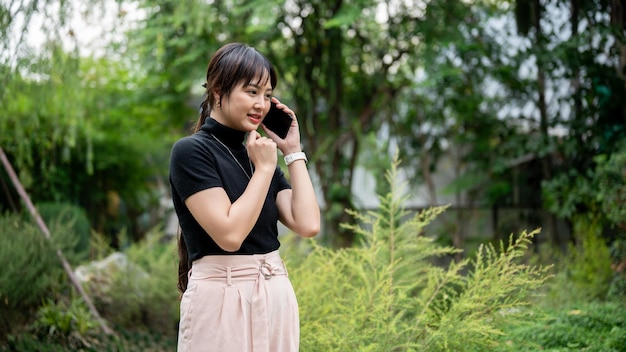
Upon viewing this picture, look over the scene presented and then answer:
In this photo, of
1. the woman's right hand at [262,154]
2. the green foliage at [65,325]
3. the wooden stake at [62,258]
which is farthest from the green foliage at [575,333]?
the wooden stake at [62,258]

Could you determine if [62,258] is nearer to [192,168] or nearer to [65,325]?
[65,325]

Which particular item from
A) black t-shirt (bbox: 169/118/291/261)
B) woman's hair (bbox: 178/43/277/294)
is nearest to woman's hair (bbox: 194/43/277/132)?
woman's hair (bbox: 178/43/277/294)

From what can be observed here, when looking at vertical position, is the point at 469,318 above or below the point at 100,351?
above

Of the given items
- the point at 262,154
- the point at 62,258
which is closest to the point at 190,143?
the point at 262,154

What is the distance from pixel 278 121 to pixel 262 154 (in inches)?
12.2

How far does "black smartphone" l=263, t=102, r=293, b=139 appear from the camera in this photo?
7.43ft

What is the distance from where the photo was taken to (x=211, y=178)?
1932mm

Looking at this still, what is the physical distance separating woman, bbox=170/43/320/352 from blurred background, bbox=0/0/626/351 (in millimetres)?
3496

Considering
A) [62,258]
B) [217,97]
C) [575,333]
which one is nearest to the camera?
[217,97]

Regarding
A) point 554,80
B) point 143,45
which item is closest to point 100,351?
point 143,45

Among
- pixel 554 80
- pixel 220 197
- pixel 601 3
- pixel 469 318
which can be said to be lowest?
pixel 469 318

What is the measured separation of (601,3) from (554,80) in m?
1.62

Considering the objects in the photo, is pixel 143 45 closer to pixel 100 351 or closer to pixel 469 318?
pixel 100 351

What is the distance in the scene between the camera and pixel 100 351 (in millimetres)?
5031
